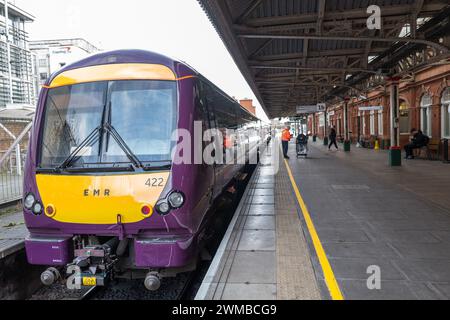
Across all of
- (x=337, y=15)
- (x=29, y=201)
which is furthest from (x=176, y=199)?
(x=337, y=15)

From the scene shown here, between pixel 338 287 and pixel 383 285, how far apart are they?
473 mm

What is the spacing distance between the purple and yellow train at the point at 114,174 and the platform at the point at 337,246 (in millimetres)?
788

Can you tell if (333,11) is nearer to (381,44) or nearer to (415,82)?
(381,44)

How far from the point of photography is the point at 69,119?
4.18 metres

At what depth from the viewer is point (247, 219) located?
6.62m

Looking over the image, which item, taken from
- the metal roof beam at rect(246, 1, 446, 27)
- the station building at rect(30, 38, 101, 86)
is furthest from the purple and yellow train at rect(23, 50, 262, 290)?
the station building at rect(30, 38, 101, 86)

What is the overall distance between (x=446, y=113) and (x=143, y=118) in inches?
601

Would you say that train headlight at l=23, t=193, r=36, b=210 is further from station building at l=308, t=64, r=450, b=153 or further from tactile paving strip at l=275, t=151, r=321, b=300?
station building at l=308, t=64, r=450, b=153

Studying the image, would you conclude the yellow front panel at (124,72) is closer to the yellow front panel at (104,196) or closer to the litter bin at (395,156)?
the yellow front panel at (104,196)

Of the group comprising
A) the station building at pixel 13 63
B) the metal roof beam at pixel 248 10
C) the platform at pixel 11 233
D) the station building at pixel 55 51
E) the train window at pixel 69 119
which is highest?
the station building at pixel 55 51

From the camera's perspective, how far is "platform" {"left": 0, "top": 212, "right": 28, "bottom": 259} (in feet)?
15.4

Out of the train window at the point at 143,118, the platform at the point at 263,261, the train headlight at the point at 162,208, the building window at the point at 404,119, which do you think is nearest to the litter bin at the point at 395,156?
the building window at the point at 404,119

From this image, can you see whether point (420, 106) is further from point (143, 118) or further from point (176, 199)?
point (176, 199)

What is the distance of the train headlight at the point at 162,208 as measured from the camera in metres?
3.73
